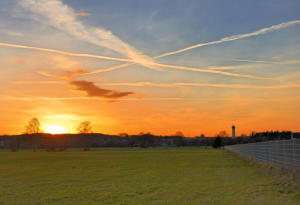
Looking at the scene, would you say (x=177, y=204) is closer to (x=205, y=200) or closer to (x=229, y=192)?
(x=205, y=200)

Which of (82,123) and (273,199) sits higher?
(82,123)

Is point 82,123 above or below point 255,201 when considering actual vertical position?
above

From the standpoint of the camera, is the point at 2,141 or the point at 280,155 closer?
the point at 280,155

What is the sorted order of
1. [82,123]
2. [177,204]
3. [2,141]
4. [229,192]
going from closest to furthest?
[177,204]
[229,192]
[82,123]
[2,141]

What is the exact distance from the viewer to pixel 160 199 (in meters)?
11.0

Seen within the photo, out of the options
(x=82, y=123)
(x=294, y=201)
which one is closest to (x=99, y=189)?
(x=294, y=201)

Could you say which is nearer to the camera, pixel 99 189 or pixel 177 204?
pixel 177 204

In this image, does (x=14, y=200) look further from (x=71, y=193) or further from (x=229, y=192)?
(x=229, y=192)

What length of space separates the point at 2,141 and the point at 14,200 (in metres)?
173

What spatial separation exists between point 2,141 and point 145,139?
2708 inches

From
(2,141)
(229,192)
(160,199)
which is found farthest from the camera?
(2,141)

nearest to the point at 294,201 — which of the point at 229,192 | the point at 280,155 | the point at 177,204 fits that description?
the point at 229,192

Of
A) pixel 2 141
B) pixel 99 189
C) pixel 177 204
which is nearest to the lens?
pixel 177 204

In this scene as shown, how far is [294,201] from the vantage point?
33.5 ft
